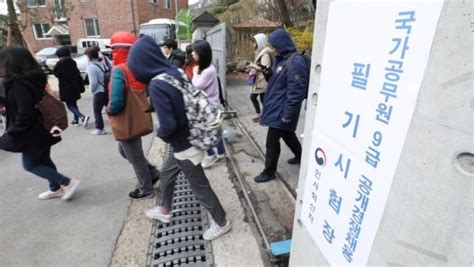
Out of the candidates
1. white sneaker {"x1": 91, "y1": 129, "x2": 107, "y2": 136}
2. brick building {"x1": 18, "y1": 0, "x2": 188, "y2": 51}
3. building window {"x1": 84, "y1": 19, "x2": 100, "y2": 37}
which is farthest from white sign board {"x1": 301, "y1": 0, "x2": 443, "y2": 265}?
building window {"x1": 84, "y1": 19, "x2": 100, "y2": 37}

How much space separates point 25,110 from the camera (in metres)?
2.72

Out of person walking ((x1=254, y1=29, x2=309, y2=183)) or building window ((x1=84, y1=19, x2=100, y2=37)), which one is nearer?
person walking ((x1=254, y1=29, x2=309, y2=183))

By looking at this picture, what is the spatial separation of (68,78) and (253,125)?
376cm

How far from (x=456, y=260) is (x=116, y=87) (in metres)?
2.65

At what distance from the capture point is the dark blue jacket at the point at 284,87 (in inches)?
111

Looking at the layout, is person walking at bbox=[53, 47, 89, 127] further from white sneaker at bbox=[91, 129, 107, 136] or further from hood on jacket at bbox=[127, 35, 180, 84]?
hood on jacket at bbox=[127, 35, 180, 84]

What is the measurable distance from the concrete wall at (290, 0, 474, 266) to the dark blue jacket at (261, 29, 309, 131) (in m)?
1.87

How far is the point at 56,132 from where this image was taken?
9.66 feet

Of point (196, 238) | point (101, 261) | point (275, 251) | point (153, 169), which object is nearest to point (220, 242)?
point (196, 238)

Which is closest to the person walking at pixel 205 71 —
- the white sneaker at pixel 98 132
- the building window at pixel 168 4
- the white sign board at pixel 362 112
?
the white sign board at pixel 362 112

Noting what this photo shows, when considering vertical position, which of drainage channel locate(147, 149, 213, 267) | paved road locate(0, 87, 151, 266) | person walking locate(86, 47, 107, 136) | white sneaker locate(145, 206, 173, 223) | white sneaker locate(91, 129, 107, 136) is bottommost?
white sneaker locate(91, 129, 107, 136)

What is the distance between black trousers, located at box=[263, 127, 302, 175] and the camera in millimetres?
3258

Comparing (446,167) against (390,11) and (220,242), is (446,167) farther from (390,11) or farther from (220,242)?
(220,242)

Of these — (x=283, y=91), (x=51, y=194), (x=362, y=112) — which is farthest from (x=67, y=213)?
(x=362, y=112)
